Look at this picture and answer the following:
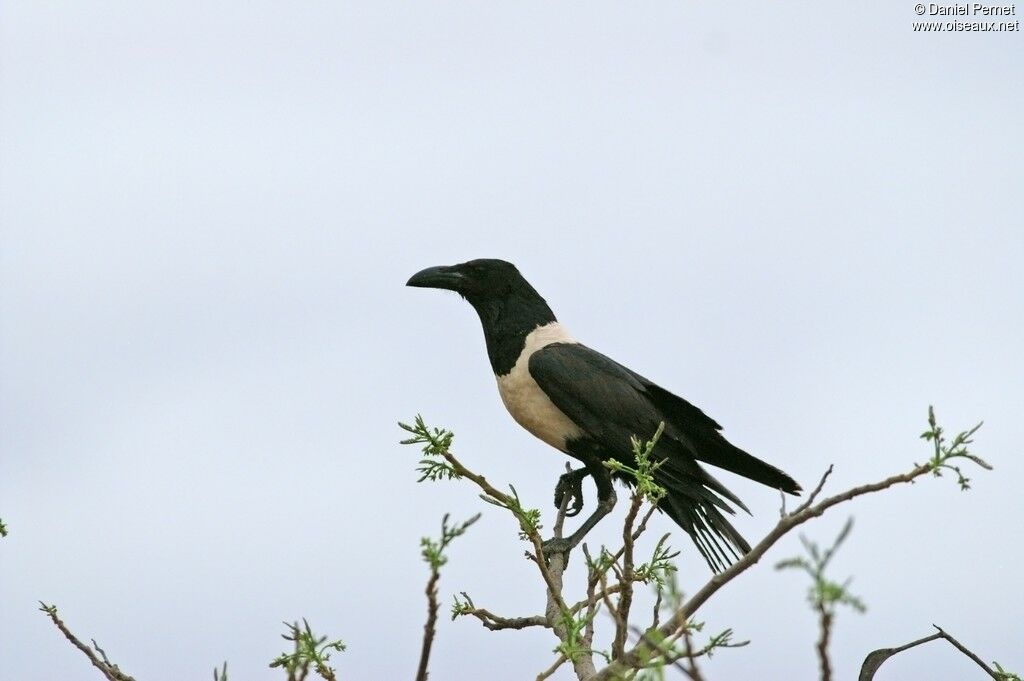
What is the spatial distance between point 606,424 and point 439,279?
4.44 ft

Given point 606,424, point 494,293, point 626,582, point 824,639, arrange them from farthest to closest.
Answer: point 494,293 → point 606,424 → point 626,582 → point 824,639

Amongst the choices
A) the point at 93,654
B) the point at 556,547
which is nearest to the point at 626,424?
the point at 556,547

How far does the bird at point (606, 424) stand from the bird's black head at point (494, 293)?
1 cm

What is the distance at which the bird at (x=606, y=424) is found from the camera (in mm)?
5703

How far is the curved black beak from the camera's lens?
661 cm

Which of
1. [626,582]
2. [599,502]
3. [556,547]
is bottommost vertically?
[626,582]

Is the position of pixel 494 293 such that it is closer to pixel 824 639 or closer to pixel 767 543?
pixel 767 543

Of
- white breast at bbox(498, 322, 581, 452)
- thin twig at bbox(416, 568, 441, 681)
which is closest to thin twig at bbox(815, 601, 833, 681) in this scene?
thin twig at bbox(416, 568, 441, 681)

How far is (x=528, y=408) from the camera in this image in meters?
6.13

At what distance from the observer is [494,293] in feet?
21.7

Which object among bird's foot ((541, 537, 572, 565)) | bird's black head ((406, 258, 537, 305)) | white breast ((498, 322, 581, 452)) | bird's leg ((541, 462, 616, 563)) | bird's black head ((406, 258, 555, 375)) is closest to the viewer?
bird's foot ((541, 537, 572, 565))

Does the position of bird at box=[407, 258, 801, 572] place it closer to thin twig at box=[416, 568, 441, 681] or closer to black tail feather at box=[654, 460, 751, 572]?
black tail feather at box=[654, 460, 751, 572]

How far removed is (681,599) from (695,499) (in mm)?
3715

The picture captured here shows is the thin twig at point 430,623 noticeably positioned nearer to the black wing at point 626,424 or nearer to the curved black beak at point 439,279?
the black wing at point 626,424
